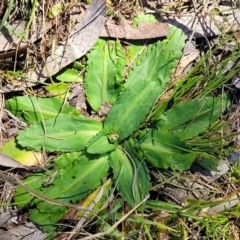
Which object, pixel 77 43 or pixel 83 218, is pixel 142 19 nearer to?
pixel 77 43

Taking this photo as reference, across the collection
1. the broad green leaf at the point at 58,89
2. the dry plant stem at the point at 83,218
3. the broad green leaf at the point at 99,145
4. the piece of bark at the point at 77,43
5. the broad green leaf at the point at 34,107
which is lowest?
the dry plant stem at the point at 83,218

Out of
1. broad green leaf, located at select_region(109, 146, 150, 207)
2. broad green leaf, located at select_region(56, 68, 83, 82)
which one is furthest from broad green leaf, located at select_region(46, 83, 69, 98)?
broad green leaf, located at select_region(109, 146, 150, 207)

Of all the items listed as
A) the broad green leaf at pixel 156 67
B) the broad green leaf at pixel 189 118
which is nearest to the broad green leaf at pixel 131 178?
the broad green leaf at pixel 189 118

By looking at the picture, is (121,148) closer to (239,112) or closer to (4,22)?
(239,112)

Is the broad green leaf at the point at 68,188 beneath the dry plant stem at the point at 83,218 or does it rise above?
above

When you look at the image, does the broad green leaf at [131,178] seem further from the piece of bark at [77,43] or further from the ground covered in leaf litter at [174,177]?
the piece of bark at [77,43]

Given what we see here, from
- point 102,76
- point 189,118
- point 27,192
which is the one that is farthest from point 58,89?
point 189,118

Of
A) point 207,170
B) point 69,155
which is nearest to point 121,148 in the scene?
point 69,155
